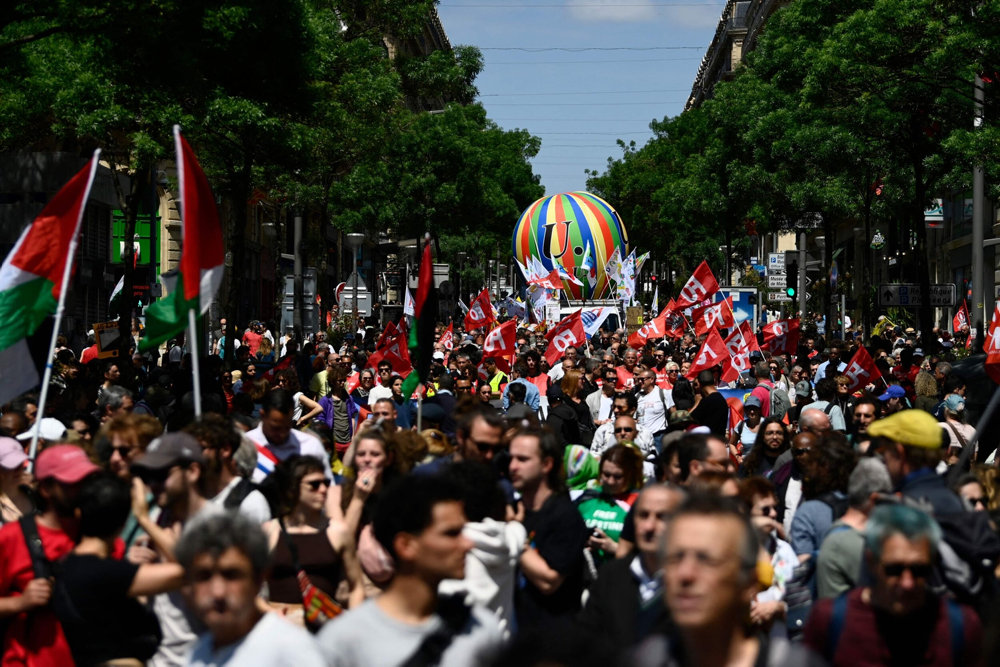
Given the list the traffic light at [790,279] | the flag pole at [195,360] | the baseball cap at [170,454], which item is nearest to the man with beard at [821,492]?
the baseball cap at [170,454]

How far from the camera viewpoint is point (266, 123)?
72.4 ft

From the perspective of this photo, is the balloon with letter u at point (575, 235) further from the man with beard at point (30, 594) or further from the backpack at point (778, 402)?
the man with beard at point (30, 594)

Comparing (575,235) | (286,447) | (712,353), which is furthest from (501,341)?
(575,235)

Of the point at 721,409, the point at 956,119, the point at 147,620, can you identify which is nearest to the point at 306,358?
the point at 721,409

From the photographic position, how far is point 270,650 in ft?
13.3

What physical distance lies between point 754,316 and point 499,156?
46.5m

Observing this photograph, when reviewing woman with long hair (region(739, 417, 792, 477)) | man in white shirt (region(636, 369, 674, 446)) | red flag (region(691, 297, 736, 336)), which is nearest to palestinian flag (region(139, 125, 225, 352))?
woman with long hair (region(739, 417, 792, 477))

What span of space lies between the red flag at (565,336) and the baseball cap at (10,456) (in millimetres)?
16346

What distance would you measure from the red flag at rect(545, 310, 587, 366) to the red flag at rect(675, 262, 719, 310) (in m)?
2.41

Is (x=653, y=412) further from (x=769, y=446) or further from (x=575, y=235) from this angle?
(x=575, y=235)

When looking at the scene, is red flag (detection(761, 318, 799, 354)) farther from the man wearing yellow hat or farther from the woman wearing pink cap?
the woman wearing pink cap

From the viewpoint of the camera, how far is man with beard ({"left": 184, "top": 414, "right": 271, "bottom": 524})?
22.2ft

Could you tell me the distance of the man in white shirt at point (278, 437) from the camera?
9047 millimetres

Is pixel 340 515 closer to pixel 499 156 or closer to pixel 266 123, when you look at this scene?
pixel 266 123
